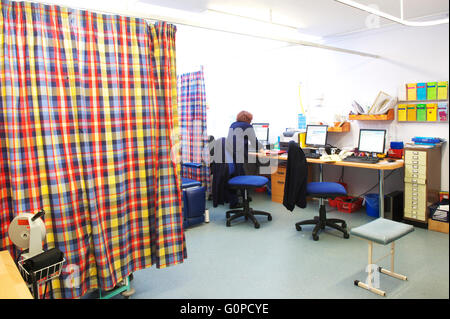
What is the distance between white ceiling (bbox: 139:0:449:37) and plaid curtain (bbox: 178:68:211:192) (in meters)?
1.32

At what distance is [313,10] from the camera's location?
3.81 m

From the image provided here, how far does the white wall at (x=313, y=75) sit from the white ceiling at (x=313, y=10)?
301mm

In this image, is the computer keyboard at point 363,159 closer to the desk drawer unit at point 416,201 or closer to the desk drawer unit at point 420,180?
the desk drawer unit at point 420,180

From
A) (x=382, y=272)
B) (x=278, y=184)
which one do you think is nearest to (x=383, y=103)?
(x=278, y=184)

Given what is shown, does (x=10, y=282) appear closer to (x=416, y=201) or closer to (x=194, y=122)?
(x=194, y=122)

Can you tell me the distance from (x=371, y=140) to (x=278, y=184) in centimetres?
150

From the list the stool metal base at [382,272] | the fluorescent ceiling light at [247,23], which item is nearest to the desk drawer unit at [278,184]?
the fluorescent ceiling light at [247,23]

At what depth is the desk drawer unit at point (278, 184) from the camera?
17.0 feet

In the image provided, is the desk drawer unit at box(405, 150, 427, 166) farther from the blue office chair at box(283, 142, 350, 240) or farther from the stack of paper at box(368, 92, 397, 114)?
the blue office chair at box(283, 142, 350, 240)

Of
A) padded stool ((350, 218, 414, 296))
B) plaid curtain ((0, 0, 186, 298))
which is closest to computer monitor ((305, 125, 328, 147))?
padded stool ((350, 218, 414, 296))

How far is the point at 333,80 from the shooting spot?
5.12 metres

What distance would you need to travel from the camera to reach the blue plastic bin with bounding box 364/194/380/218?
4383mm
